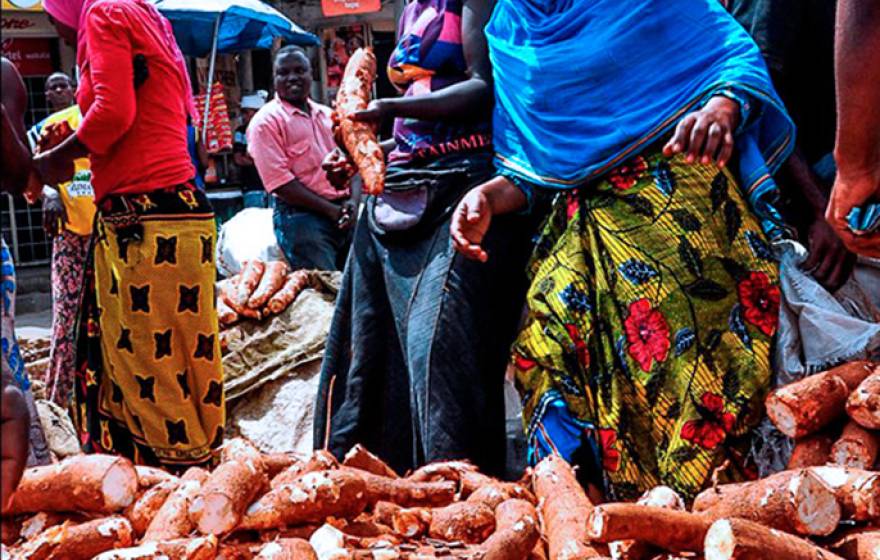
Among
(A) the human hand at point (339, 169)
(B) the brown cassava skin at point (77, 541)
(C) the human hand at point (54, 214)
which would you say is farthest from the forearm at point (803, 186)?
(C) the human hand at point (54, 214)

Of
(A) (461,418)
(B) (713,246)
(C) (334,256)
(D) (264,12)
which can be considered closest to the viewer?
(B) (713,246)

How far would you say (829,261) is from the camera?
278 centimetres

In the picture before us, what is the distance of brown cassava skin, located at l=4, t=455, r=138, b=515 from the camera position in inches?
85.7

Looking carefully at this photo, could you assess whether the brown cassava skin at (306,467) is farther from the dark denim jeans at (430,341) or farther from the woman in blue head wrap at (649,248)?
the dark denim jeans at (430,341)

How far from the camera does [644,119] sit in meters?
2.74

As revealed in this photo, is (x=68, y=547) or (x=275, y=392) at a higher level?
(x=68, y=547)

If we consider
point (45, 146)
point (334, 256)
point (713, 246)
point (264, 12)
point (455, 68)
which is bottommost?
point (334, 256)

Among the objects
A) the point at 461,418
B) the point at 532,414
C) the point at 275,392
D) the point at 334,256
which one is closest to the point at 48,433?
the point at 275,392

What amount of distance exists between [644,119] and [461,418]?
107cm

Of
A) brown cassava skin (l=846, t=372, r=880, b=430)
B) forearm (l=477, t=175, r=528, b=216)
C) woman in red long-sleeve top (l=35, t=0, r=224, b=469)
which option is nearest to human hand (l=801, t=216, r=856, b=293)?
brown cassava skin (l=846, t=372, r=880, b=430)

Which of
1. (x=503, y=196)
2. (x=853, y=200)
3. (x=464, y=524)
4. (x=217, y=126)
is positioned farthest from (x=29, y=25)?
(x=853, y=200)

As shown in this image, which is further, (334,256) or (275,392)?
(334,256)

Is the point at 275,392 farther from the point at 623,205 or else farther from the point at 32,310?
the point at 32,310

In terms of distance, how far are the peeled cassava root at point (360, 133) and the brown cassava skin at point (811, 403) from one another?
4.57 ft
